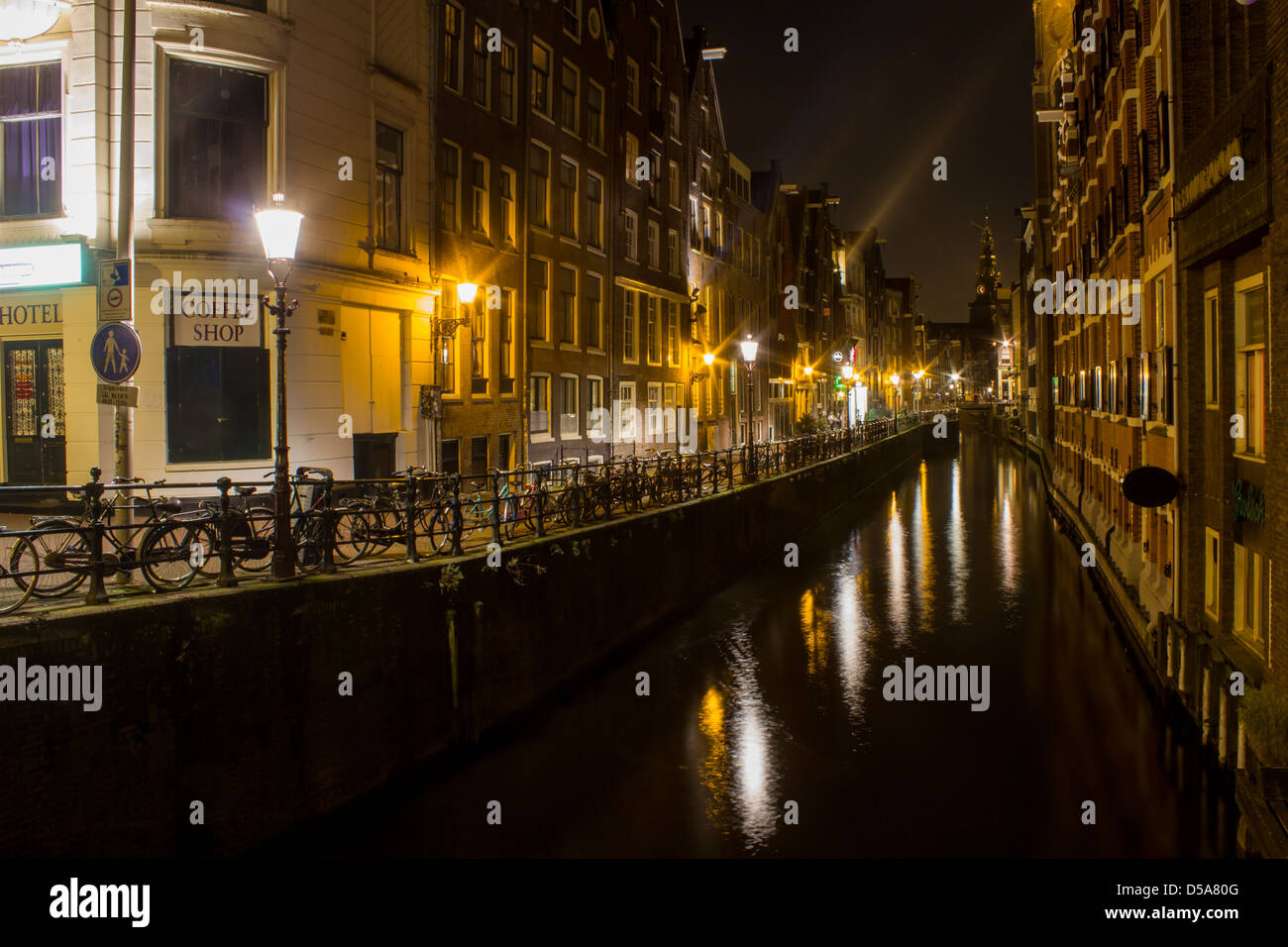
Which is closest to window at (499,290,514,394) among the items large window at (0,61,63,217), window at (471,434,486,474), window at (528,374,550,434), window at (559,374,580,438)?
window at (528,374,550,434)

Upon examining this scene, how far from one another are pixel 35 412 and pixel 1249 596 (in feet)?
56.9

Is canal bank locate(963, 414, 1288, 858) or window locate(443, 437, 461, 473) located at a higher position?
window locate(443, 437, 461, 473)

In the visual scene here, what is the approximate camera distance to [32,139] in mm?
15188

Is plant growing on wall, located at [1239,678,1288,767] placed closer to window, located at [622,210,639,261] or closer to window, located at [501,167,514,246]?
window, located at [501,167,514,246]

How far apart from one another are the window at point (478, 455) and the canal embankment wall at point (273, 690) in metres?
6.92

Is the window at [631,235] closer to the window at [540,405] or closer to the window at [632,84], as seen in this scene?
the window at [632,84]

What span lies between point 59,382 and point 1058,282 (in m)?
39.5

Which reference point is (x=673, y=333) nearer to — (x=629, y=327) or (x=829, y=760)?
(x=629, y=327)

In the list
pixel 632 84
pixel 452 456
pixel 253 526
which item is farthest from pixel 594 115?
pixel 253 526

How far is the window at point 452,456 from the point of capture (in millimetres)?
21984

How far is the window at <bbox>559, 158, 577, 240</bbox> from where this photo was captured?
2792 centimetres

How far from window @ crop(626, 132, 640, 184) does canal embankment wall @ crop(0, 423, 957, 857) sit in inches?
776

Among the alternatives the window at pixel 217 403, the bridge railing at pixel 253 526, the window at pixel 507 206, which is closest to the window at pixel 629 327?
the window at pixel 507 206

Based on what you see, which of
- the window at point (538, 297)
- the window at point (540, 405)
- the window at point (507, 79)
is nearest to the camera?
the window at point (507, 79)
